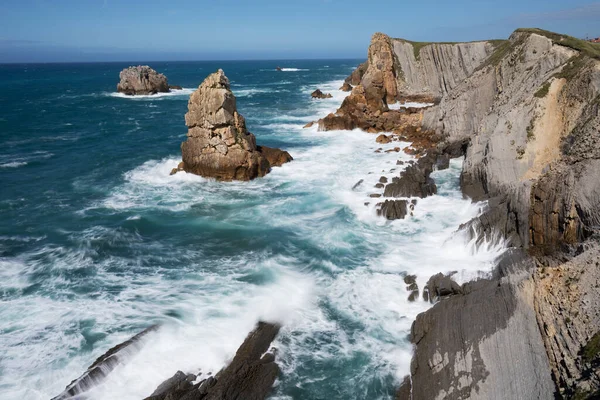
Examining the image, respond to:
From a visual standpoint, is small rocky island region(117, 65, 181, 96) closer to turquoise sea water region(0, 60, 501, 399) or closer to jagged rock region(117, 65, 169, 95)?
jagged rock region(117, 65, 169, 95)

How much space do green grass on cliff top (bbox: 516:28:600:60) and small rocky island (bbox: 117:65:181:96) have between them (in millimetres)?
84177

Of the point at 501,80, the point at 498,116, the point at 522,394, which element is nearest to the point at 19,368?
the point at 522,394

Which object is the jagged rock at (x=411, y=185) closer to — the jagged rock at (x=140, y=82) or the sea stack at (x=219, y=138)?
the sea stack at (x=219, y=138)

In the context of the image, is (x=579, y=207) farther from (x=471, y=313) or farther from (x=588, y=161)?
(x=471, y=313)

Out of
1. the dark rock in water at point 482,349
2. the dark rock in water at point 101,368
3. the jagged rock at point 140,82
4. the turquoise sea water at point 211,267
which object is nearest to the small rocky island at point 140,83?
the jagged rock at point 140,82

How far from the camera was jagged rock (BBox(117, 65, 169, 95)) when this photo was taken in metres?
96.0

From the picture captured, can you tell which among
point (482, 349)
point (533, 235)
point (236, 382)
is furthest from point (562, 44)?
point (236, 382)

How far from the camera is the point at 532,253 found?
52.7 feet

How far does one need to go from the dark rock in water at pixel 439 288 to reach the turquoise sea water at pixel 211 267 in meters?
0.60

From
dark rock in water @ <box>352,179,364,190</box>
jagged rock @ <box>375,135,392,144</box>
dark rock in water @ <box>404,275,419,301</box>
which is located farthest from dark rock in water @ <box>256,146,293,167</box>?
dark rock in water @ <box>404,275,419,301</box>

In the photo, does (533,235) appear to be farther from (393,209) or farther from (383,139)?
(383,139)

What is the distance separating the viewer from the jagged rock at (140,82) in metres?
96.0

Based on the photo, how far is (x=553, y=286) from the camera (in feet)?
41.4

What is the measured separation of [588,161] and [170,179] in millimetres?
28903
